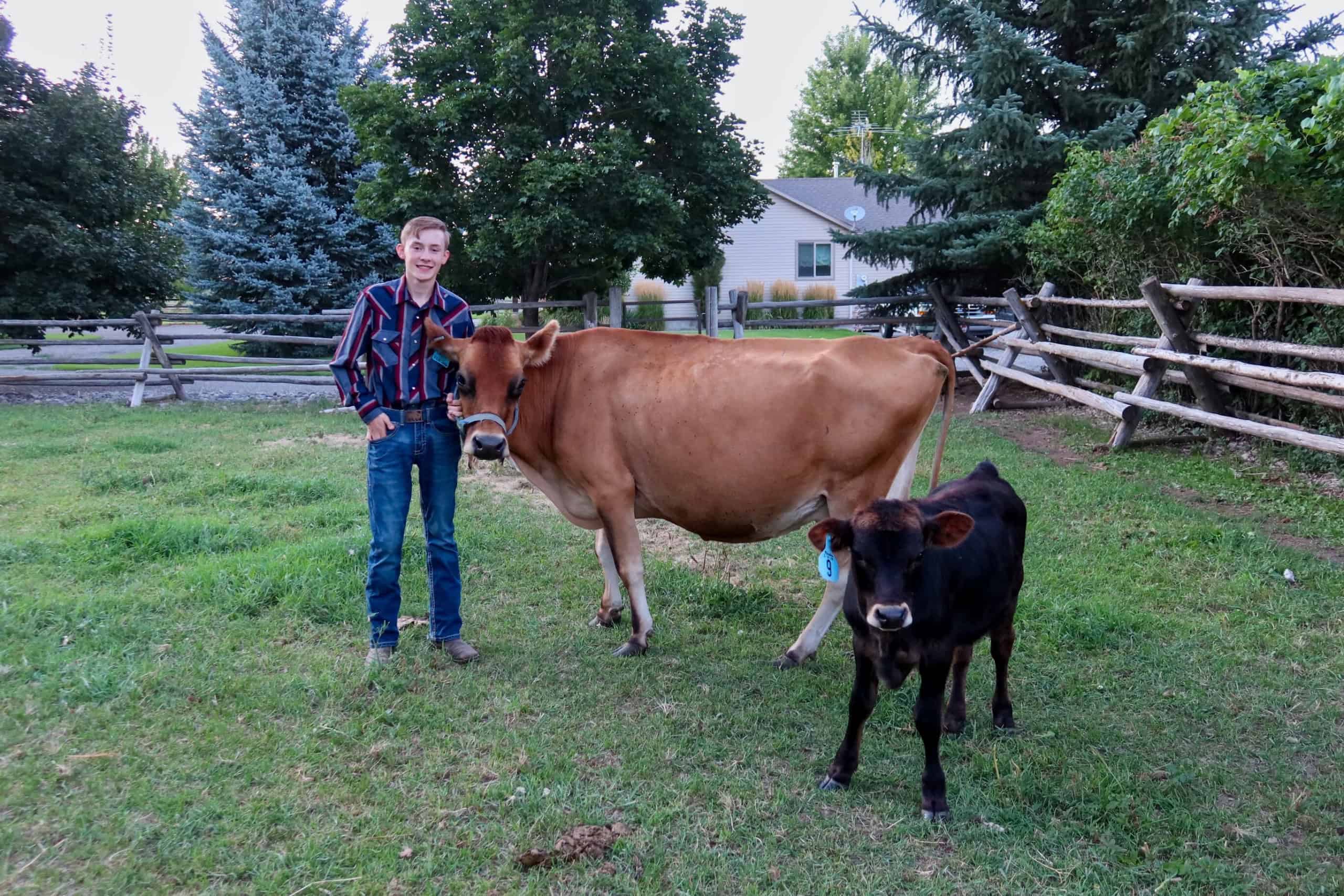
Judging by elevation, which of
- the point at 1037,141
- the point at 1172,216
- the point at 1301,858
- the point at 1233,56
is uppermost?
the point at 1233,56


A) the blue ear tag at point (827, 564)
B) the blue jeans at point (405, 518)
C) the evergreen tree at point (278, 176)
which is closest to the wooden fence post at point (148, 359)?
the evergreen tree at point (278, 176)

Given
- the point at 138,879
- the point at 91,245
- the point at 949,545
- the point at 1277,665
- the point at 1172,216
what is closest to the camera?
the point at 138,879

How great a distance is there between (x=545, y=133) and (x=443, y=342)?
38.2ft

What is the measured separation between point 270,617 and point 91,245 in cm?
1567

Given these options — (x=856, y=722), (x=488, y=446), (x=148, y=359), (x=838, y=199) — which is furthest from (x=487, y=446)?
(x=838, y=199)

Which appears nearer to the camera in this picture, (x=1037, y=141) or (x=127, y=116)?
(x=1037, y=141)

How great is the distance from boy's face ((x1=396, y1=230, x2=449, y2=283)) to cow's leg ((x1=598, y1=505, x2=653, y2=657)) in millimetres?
1515

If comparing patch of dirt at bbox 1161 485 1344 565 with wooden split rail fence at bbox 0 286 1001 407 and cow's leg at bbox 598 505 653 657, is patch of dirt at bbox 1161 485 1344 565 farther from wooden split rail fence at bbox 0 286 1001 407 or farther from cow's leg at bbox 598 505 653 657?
wooden split rail fence at bbox 0 286 1001 407

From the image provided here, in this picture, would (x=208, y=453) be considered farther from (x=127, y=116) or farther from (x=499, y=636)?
(x=127, y=116)

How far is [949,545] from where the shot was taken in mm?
3516

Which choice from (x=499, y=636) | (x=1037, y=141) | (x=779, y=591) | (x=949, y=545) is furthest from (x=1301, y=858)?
(x=1037, y=141)

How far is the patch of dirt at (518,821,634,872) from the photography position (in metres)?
3.17

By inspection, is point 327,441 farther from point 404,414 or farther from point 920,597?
point 920,597

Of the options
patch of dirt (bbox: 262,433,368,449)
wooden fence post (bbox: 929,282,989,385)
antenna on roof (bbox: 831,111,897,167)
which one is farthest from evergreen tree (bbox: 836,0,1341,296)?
antenna on roof (bbox: 831,111,897,167)
